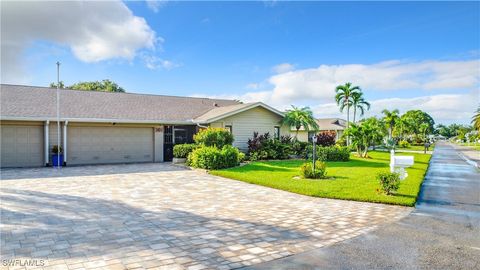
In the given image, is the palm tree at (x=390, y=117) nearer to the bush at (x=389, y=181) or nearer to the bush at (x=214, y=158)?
the bush at (x=214, y=158)

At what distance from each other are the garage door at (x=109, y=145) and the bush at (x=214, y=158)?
4560 mm

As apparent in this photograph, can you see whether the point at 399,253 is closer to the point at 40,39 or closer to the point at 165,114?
the point at 40,39

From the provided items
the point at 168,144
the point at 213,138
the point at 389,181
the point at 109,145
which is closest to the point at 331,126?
the point at 168,144

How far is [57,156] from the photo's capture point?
16203 mm

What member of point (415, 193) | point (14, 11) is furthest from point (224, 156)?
point (14, 11)

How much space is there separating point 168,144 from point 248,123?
5422 millimetres

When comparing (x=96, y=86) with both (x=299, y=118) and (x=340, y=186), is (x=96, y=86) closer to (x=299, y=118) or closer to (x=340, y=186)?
(x=299, y=118)

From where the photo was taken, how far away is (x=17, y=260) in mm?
4277

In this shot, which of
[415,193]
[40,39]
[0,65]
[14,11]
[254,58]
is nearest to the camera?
[415,193]

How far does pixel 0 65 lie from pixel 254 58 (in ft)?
44.7

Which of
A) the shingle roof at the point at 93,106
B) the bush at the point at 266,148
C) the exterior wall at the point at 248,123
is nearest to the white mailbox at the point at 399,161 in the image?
the bush at the point at 266,148

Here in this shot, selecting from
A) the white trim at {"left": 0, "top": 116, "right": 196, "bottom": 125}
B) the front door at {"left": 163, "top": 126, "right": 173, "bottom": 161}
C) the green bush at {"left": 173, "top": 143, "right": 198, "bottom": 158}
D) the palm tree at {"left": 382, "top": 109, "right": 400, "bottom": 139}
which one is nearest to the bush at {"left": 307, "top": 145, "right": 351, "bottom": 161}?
the green bush at {"left": 173, "top": 143, "right": 198, "bottom": 158}

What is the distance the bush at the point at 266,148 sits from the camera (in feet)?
64.6

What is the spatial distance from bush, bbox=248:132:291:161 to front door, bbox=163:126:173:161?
16.6 feet
